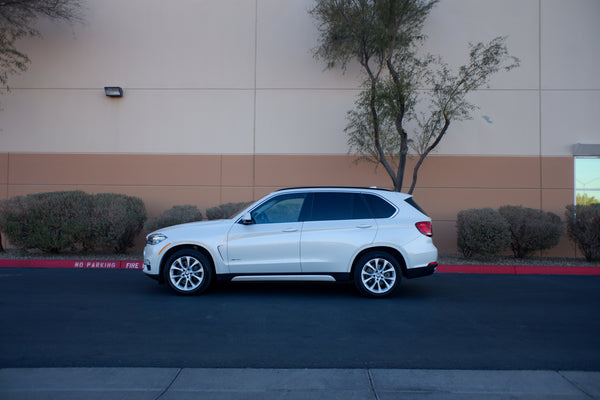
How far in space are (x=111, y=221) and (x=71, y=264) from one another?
52.4 inches

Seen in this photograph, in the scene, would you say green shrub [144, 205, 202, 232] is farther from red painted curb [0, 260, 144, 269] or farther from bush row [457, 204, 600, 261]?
bush row [457, 204, 600, 261]

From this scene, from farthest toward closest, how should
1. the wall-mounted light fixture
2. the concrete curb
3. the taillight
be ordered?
the wall-mounted light fixture < the concrete curb < the taillight

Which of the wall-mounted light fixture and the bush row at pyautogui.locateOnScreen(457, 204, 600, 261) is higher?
the wall-mounted light fixture

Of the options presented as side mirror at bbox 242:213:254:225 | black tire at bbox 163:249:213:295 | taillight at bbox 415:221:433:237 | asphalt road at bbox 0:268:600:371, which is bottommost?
asphalt road at bbox 0:268:600:371

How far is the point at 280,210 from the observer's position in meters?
8.24

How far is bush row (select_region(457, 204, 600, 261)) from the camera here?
11727mm

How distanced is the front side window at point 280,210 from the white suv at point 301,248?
2 cm

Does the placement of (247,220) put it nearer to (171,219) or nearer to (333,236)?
(333,236)

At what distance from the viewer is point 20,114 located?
1452 centimetres

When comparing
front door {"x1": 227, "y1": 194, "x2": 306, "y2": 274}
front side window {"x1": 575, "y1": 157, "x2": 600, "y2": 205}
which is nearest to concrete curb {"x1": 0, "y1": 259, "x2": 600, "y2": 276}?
front side window {"x1": 575, "y1": 157, "x2": 600, "y2": 205}

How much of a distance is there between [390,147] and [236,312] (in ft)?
23.6

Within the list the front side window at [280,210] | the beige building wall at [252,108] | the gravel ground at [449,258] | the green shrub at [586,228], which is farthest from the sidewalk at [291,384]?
the beige building wall at [252,108]

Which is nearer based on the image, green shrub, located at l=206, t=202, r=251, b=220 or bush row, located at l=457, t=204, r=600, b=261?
bush row, located at l=457, t=204, r=600, b=261

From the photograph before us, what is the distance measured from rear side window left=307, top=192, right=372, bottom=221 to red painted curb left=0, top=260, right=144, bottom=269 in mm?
5374
